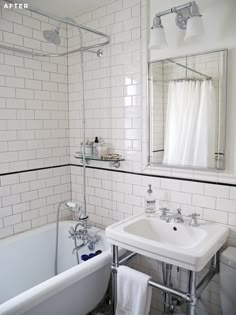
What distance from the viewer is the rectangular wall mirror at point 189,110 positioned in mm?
1727

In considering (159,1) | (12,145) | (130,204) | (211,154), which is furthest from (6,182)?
(159,1)

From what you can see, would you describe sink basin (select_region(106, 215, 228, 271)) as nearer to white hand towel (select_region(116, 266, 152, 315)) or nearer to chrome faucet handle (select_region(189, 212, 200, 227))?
chrome faucet handle (select_region(189, 212, 200, 227))

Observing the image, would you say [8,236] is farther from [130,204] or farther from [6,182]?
[130,204]

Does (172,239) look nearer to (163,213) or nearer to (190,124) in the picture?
(163,213)

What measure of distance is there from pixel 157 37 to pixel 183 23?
190mm

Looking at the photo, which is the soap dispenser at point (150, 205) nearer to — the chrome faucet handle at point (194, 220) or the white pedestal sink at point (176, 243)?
the white pedestal sink at point (176, 243)

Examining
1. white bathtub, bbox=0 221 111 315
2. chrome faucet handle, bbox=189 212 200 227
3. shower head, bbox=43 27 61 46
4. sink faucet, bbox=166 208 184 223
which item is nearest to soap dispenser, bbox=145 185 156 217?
sink faucet, bbox=166 208 184 223

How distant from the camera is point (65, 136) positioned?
8.99 feet

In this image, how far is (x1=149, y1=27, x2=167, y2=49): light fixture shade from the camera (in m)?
1.82

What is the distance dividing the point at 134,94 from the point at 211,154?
0.80 metres

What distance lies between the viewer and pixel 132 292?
63.3 inches

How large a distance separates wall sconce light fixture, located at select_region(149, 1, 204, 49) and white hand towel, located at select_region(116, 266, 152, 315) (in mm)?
1529

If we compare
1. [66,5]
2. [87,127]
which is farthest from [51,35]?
[87,127]

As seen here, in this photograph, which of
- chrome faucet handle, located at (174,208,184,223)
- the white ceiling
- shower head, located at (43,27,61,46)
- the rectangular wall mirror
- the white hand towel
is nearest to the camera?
the white hand towel
